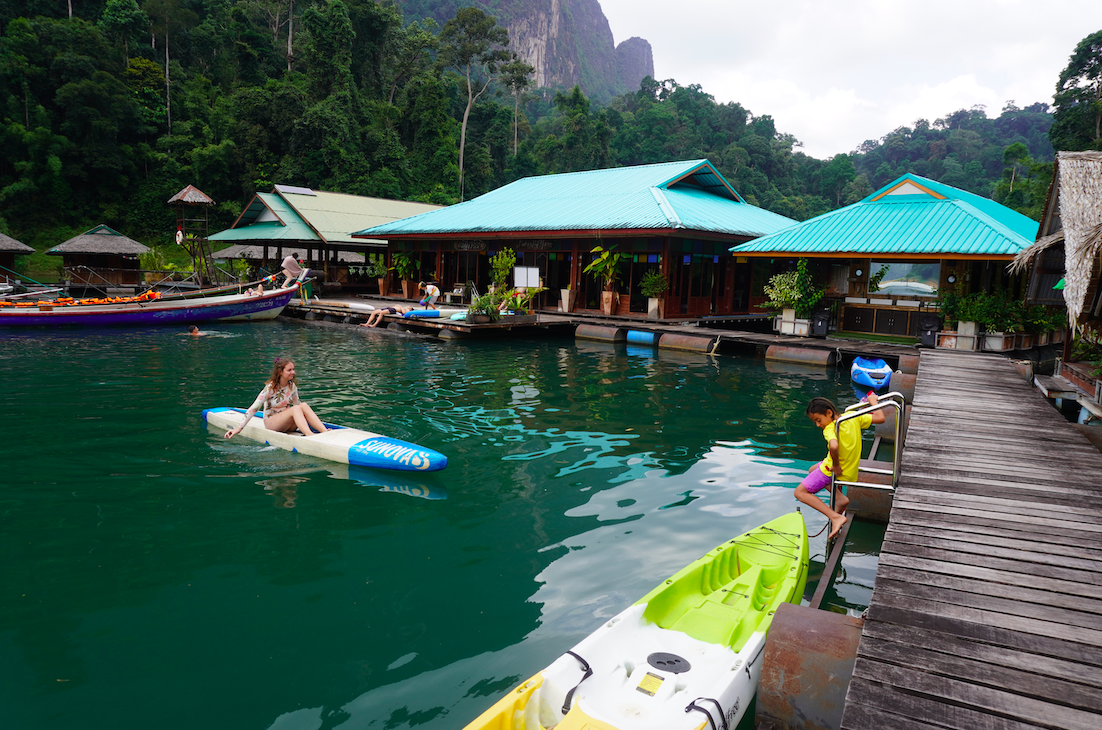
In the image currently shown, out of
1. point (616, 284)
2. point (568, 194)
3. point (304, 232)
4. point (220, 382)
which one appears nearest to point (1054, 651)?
point (220, 382)

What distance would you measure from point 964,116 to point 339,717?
14164 centimetres

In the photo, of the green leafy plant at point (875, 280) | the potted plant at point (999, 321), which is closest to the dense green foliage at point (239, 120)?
the green leafy plant at point (875, 280)

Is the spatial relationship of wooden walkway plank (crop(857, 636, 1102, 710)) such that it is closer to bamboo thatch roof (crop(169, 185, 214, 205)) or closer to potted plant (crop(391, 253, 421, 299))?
bamboo thatch roof (crop(169, 185, 214, 205))

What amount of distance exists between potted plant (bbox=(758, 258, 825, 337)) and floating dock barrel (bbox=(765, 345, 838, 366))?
2.18 meters

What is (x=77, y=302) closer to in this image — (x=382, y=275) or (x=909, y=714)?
(x=382, y=275)

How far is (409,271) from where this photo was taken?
107ft

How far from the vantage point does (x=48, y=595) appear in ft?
18.7

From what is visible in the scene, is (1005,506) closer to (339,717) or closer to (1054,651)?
(1054,651)

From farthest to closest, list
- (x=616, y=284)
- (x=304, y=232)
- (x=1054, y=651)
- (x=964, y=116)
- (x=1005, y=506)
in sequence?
(x=964, y=116)
(x=304, y=232)
(x=616, y=284)
(x=1005, y=506)
(x=1054, y=651)

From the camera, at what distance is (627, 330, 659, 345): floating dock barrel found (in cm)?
2206

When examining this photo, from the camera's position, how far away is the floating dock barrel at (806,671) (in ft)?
12.7

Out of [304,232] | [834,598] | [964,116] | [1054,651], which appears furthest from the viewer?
[964,116]

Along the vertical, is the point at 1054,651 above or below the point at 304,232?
below

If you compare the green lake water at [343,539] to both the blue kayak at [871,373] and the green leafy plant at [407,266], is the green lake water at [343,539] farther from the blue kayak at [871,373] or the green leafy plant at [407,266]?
the green leafy plant at [407,266]
